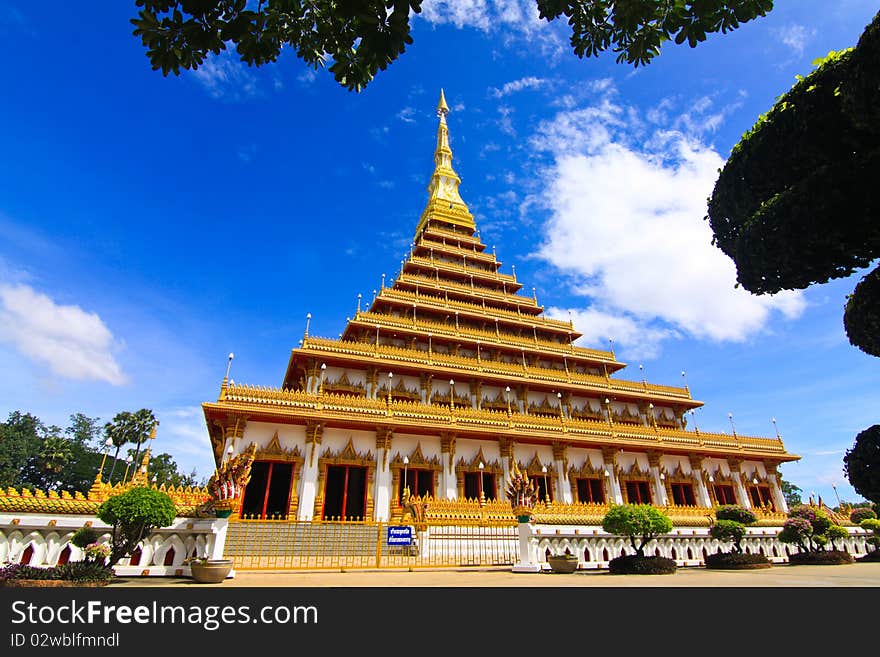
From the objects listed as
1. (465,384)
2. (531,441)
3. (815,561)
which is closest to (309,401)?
(465,384)

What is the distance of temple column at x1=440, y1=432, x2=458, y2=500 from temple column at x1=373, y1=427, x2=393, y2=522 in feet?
8.03

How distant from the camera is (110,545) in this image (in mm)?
10117

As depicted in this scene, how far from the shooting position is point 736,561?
14.2 metres

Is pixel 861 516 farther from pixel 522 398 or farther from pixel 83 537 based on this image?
pixel 83 537

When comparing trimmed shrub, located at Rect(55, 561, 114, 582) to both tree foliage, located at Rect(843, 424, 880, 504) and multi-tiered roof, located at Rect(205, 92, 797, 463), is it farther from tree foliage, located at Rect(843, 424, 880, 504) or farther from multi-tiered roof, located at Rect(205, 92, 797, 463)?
tree foliage, located at Rect(843, 424, 880, 504)

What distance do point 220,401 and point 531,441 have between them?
46.8 feet

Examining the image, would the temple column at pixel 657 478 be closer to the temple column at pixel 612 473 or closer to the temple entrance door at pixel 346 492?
the temple column at pixel 612 473

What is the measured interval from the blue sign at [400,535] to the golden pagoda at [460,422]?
1549mm

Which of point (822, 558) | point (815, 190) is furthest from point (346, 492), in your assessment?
point (815, 190)

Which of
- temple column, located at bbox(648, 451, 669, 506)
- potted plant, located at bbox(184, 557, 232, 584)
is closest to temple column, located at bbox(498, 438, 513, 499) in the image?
temple column, located at bbox(648, 451, 669, 506)

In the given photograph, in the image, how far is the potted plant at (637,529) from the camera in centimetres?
1200

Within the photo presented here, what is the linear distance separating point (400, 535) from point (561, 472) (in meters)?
11.0

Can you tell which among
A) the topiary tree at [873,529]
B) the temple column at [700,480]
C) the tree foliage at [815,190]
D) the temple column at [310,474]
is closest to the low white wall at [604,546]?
the topiary tree at [873,529]
